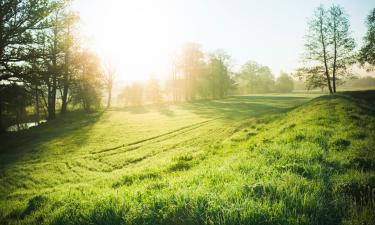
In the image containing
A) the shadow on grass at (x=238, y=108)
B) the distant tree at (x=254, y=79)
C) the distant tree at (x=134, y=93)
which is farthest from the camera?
the distant tree at (x=254, y=79)

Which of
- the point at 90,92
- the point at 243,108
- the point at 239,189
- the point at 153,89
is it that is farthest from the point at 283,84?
the point at 239,189

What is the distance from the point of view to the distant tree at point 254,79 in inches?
4429

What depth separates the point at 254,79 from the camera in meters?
114

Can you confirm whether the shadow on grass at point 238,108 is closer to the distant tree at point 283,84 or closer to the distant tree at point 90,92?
the distant tree at point 90,92

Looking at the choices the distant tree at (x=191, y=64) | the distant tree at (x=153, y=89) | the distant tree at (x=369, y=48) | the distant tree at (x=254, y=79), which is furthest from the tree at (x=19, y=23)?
the distant tree at (x=254, y=79)

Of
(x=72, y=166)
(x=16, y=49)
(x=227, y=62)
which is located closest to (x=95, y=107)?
(x=16, y=49)

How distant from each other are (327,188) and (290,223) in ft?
6.21

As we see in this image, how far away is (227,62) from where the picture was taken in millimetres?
83125

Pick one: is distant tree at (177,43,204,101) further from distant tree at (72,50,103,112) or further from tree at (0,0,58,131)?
tree at (0,0,58,131)

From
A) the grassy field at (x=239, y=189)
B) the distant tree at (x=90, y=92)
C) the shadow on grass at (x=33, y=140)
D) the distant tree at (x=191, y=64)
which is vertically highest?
the distant tree at (x=191, y=64)

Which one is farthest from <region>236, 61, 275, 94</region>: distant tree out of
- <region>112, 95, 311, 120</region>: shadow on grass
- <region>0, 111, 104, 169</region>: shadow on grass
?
<region>0, 111, 104, 169</region>: shadow on grass

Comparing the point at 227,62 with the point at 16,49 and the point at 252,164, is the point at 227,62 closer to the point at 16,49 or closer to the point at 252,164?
the point at 16,49

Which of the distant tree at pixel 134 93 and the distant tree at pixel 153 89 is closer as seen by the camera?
the distant tree at pixel 153 89

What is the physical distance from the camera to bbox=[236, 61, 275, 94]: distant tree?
369ft
